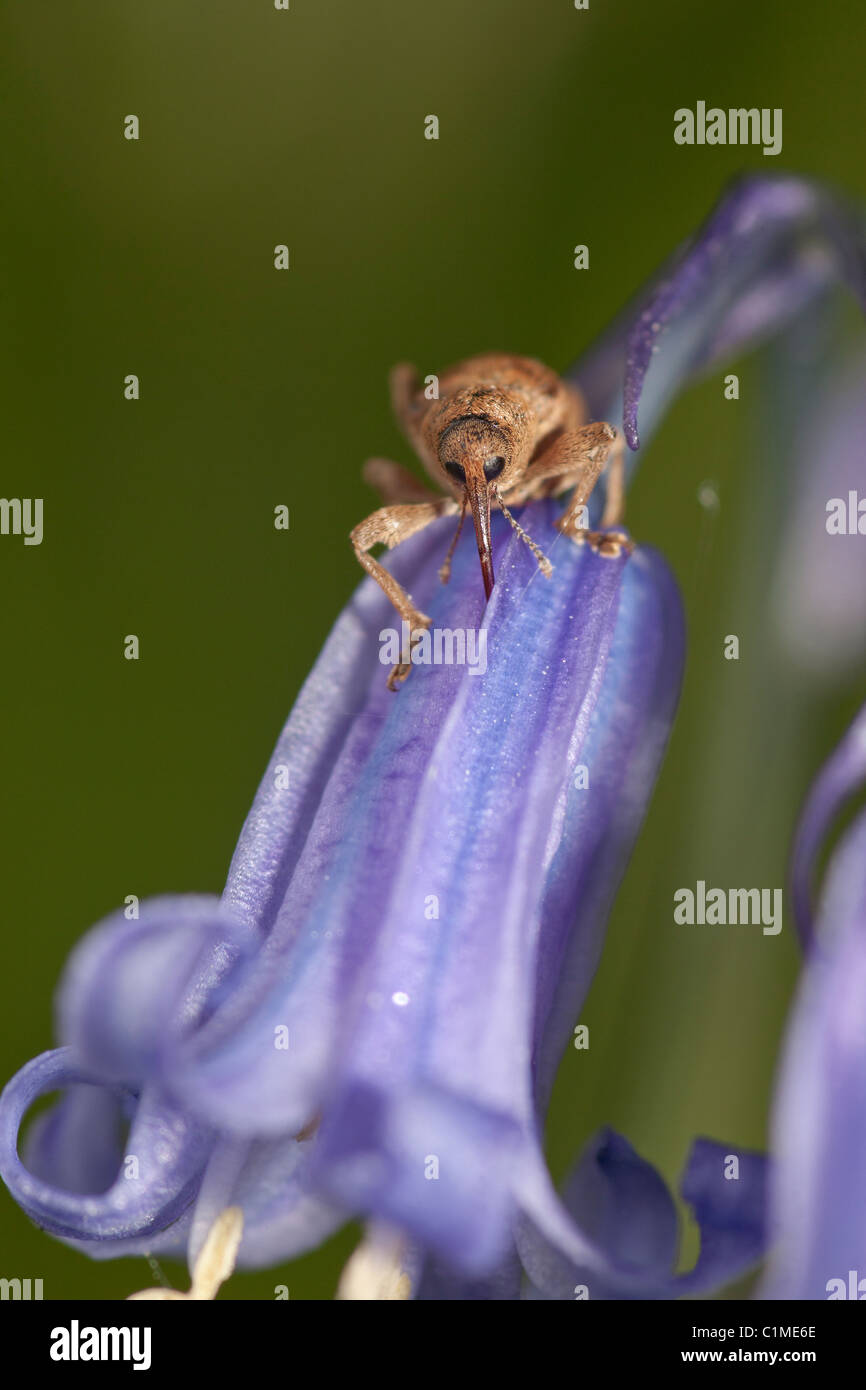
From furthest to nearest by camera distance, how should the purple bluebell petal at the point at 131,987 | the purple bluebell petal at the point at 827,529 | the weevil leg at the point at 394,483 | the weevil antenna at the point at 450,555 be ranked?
the weevil leg at the point at 394,483, the purple bluebell petal at the point at 827,529, the weevil antenna at the point at 450,555, the purple bluebell petal at the point at 131,987

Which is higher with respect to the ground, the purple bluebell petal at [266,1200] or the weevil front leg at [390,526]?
the weevil front leg at [390,526]

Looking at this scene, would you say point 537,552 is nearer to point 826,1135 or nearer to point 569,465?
point 569,465

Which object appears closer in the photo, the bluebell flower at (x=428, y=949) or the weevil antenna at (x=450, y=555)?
the bluebell flower at (x=428, y=949)
